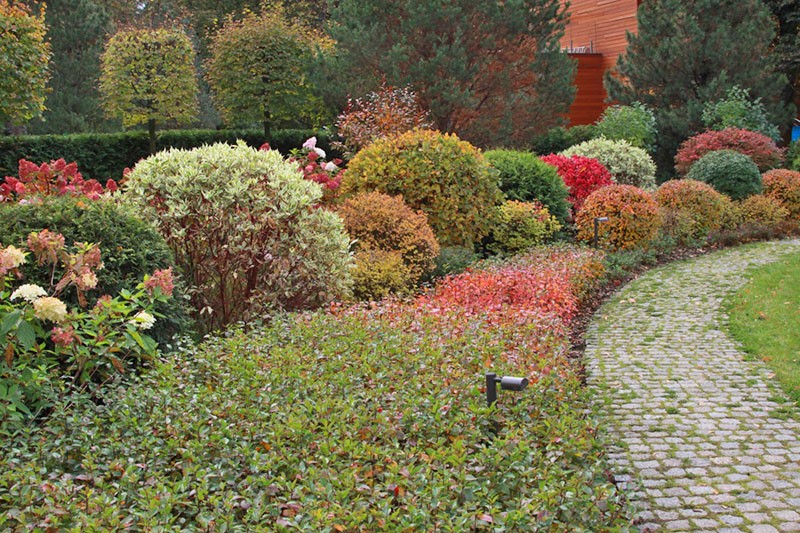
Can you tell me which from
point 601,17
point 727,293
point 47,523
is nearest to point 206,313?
point 47,523

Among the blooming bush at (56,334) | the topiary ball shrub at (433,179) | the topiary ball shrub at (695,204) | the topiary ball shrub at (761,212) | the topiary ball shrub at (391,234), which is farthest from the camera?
the topiary ball shrub at (761,212)

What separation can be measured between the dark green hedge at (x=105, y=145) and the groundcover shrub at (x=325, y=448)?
39.7 ft

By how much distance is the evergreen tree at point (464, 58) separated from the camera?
15.8 metres

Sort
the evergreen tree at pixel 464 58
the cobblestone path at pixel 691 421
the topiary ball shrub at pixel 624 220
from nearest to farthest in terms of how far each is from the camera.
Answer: the cobblestone path at pixel 691 421 → the topiary ball shrub at pixel 624 220 → the evergreen tree at pixel 464 58

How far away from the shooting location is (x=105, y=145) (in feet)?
54.1

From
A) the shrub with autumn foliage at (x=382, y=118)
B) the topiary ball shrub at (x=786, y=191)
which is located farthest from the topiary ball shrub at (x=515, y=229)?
the topiary ball shrub at (x=786, y=191)

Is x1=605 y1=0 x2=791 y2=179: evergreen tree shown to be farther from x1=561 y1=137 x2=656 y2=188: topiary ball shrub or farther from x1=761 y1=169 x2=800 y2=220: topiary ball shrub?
x1=761 y1=169 x2=800 y2=220: topiary ball shrub

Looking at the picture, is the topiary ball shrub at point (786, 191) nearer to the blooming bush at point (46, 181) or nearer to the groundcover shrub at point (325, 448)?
the groundcover shrub at point (325, 448)

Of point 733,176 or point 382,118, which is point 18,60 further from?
point 733,176

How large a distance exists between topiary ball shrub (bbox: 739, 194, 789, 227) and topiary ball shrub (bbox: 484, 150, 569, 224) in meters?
4.07

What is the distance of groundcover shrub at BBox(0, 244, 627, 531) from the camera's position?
266cm

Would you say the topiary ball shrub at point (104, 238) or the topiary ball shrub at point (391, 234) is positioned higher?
the topiary ball shrub at point (104, 238)

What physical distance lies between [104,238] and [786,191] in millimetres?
12891

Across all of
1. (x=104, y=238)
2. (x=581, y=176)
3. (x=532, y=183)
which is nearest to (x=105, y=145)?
(x=532, y=183)
